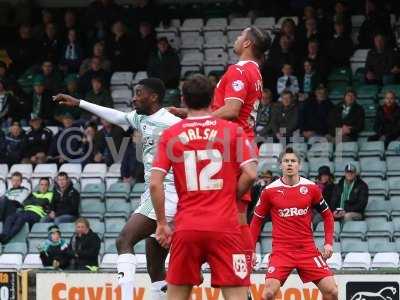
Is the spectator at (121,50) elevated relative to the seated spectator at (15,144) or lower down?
elevated

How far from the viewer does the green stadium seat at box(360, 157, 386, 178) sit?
20516mm

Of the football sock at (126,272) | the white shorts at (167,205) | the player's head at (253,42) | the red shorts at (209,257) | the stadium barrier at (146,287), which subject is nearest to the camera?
the red shorts at (209,257)

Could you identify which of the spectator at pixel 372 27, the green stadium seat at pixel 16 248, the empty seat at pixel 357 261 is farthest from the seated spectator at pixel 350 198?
the green stadium seat at pixel 16 248

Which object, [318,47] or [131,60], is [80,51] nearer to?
[131,60]

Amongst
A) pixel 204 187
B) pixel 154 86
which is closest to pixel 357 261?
pixel 154 86

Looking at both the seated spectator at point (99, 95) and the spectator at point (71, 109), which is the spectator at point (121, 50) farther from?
the seated spectator at point (99, 95)

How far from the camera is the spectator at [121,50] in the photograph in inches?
945

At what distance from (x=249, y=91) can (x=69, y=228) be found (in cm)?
987

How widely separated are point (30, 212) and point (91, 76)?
3.34 meters

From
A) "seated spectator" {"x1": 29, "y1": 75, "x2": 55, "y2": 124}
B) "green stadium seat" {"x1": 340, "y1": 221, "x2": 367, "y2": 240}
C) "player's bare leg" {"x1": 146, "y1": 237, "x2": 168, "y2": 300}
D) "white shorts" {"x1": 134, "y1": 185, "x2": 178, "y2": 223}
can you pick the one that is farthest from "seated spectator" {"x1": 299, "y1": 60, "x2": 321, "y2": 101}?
"player's bare leg" {"x1": 146, "y1": 237, "x2": 168, "y2": 300}

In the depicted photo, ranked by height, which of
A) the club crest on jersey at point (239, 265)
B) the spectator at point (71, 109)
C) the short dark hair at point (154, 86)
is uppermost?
the spectator at point (71, 109)

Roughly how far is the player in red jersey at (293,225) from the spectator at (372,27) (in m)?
8.52

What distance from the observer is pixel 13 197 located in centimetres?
2170

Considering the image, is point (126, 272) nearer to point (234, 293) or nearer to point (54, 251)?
point (234, 293)
